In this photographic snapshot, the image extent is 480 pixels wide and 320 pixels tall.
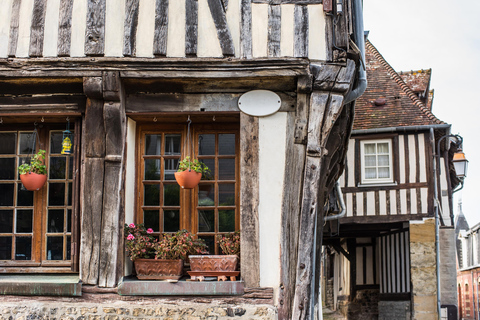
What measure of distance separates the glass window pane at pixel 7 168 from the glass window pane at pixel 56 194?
427mm

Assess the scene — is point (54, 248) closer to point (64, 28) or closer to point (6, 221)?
point (6, 221)

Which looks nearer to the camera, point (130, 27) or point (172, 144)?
point (130, 27)

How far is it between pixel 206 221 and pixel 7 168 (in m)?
2.12

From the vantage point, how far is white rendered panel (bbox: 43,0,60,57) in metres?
5.43

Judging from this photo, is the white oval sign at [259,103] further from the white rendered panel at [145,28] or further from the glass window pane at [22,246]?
the glass window pane at [22,246]

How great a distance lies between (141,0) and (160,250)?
2.33m

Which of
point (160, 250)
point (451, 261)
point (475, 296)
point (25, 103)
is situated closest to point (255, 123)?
point (160, 250)

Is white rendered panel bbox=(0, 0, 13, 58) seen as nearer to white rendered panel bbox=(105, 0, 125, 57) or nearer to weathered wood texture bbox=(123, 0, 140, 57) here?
white rendered panel bbox=(105, 0, 125, 57)

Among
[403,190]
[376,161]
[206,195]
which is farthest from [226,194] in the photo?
[376,161]

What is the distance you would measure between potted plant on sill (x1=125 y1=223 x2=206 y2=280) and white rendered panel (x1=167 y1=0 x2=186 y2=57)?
5.50 feet

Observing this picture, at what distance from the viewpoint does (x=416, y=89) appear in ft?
48.6

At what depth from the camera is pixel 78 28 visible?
544 centimetres

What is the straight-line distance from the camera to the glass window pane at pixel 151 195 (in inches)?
228

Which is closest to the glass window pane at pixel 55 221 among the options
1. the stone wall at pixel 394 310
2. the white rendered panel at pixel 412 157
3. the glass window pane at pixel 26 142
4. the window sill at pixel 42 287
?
the window sill at pixel 42 287
